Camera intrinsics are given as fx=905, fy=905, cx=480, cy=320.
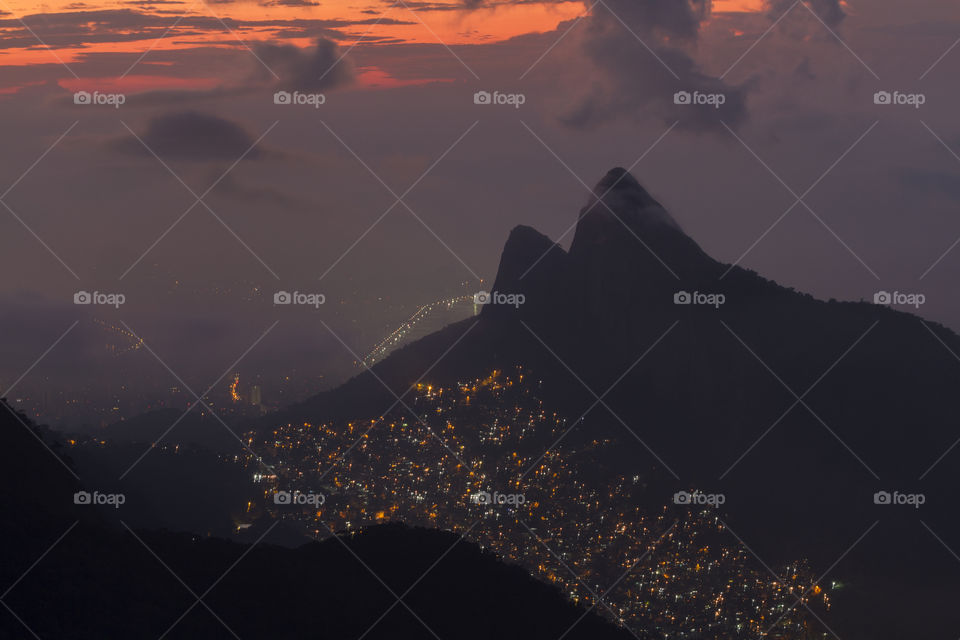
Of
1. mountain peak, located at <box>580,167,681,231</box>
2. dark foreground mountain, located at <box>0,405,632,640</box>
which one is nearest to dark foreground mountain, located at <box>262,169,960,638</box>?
mountain peak, located at <box>580,167,681,231</box>

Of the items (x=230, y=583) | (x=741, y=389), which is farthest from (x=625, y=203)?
(x=230, y=583)

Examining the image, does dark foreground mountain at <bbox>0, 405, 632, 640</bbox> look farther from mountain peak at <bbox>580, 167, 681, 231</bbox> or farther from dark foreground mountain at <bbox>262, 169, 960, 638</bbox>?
mountain peak at <bbox>580, 167, 681, 231</bbox>

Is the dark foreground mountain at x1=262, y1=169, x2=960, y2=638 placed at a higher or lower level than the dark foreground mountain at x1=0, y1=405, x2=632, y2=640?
higher

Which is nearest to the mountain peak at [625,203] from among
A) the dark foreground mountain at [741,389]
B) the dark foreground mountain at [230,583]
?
the dark foreground mountain at [741,389]

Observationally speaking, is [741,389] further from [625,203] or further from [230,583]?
[230,583]

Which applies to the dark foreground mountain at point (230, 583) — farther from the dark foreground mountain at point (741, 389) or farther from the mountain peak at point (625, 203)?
the mountain peak at point (625, 203)

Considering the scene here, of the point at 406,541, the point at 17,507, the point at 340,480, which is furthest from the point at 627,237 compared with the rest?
the point at 17,507
